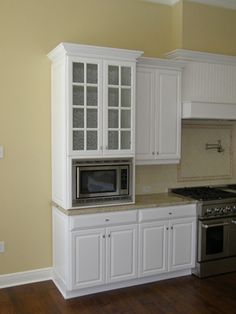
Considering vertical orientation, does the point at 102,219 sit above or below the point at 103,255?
above

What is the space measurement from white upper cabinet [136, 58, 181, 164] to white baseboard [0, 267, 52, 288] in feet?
5.24

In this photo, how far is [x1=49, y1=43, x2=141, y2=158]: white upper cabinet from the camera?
3293mm

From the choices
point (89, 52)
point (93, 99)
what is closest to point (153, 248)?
point (93, 99)

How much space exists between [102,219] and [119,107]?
3.71ft

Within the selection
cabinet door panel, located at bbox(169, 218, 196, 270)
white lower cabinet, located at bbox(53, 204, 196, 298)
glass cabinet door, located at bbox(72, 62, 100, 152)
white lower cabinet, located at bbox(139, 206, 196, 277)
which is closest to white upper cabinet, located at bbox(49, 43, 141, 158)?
glass cabinet door, located at bbox(72, 62, 100, 152)

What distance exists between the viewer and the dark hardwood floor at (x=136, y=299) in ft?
10.5

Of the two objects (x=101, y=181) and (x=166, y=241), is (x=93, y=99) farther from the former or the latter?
(x=166, y=241)

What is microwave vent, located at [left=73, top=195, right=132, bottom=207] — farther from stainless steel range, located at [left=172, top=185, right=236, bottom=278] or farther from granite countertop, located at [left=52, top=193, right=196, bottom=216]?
stainless steel range, located at [left=172, top=185, right=236, bottom=278]

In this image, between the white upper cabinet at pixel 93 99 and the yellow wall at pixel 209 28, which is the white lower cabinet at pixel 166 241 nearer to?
the white upper cabinet at pixel 93 99

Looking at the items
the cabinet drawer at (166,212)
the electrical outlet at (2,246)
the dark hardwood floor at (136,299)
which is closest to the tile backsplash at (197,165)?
the cabinet drawer at (166,212)

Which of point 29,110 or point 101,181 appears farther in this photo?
point 29,110

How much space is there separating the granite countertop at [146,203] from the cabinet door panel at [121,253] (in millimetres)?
207

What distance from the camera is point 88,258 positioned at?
11.2ft

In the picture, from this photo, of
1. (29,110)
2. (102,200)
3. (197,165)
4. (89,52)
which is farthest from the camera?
(197,165)
